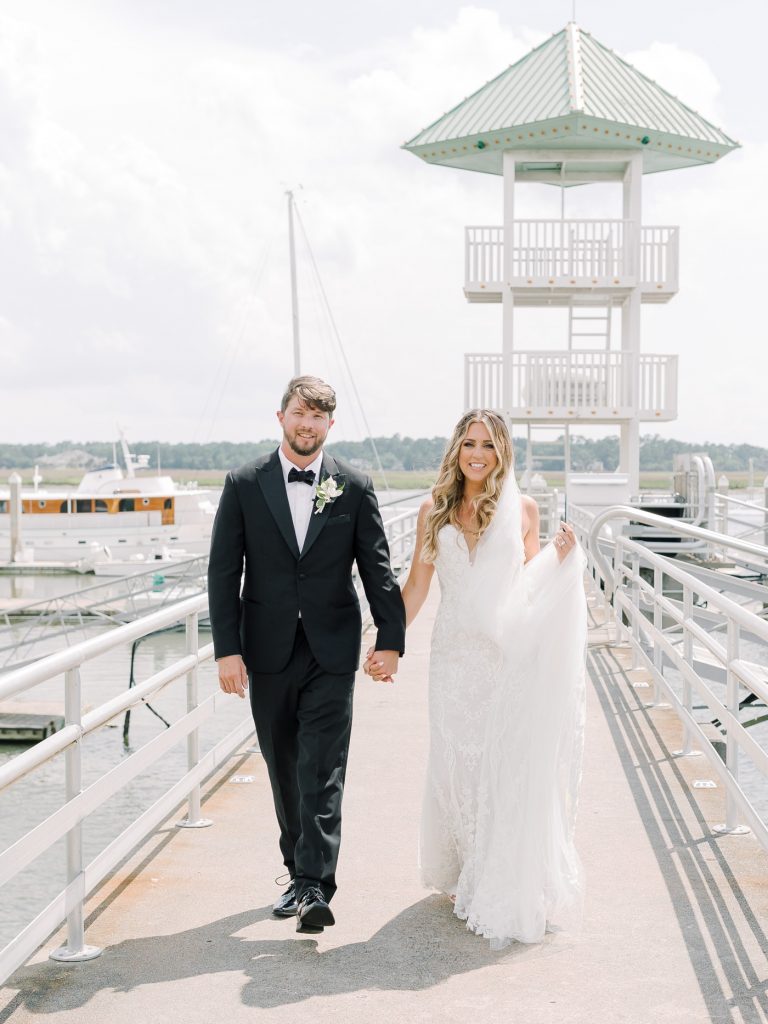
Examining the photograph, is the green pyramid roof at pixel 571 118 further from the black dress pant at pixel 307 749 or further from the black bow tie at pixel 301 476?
the black dress pant at pixel 307 749

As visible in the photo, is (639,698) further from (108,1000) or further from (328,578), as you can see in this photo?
(108,1000)

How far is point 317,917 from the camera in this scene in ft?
13.3

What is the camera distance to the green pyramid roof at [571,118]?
23.3 m

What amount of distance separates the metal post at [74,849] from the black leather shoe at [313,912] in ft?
2.24

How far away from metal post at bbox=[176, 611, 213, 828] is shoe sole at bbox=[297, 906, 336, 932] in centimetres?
139

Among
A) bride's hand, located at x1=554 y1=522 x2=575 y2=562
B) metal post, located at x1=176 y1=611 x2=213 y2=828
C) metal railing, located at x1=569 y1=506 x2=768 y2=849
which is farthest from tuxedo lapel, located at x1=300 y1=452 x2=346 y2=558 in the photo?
metal railing, located at x1=569 y1=506 x2=768 y2=849

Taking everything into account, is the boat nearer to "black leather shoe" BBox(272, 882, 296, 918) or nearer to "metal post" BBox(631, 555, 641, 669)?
"metal post" BBox(631, 555, 641, 669)

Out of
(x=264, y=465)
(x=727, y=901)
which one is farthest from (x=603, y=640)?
A: (x=264, y=465)

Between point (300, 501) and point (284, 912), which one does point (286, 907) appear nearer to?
point (284, 912)

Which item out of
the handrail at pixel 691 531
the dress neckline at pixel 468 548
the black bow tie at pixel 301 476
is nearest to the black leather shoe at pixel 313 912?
the dress neckline at pixel 468 548

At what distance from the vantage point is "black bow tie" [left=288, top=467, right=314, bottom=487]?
4.25m

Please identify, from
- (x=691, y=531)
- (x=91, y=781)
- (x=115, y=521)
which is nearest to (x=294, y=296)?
(x=115, y=521)

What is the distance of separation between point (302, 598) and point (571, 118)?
2068cm

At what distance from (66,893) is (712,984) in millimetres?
2051
